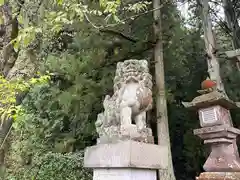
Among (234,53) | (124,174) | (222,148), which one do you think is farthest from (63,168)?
(234,53)

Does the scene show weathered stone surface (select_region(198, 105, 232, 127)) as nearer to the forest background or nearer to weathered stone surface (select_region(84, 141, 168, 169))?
weathered stone surface (select_region(84, 141, 168, 169))

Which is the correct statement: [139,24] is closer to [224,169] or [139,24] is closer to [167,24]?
[167,24]

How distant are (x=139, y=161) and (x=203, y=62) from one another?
16.4 feet

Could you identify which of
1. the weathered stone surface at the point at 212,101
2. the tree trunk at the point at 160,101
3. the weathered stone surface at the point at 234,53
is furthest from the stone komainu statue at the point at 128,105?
the weathered stone surface at the point at 234,53

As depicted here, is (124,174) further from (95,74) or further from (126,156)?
(95,74)

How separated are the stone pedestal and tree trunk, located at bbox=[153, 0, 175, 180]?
182 cm

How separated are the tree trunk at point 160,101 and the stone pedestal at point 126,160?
182cm

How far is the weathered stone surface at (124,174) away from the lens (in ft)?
9.78

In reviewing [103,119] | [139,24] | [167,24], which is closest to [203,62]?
[167,24]

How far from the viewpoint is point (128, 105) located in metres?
3.33

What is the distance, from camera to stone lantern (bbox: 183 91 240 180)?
367 centimetres

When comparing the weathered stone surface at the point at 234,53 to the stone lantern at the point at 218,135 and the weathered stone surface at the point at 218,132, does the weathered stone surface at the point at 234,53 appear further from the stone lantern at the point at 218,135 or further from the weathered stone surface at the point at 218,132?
the weathered stone surface at the point at 218,132

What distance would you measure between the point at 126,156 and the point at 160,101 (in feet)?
8.82

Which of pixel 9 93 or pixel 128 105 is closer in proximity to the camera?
pixel 9 93
